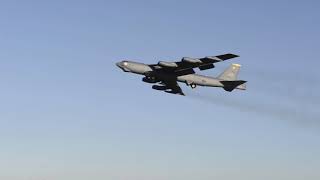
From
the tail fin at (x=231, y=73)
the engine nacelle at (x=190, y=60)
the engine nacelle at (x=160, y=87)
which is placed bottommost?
the engine nacelle at (x=160, y=87)

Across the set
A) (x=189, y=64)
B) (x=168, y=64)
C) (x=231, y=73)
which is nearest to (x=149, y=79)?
(x=168, y=64)

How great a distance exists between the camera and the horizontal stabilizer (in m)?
120

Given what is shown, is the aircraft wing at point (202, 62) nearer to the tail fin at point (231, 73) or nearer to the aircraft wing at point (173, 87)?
the aircraft wing at point (173, 87)

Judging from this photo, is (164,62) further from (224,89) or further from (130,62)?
(224,89)

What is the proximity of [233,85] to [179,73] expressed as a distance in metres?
10.9

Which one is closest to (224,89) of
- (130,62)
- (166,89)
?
(166,89)

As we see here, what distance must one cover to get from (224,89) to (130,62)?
19.1 metres

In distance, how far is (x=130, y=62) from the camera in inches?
4560

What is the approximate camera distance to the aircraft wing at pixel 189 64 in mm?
111938

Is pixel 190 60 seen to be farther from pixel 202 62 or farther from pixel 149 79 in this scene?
pixel 149 79

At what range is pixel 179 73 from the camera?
11688cm

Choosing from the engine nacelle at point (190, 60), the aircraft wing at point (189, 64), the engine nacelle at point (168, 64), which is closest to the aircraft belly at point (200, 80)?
the aircraft wing at point (189, 64)

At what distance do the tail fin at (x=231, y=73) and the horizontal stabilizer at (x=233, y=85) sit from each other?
528cm

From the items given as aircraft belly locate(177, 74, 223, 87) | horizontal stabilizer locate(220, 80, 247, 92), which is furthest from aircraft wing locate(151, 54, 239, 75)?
horizontal stabilizer locate(220, 80, 247, 92)
